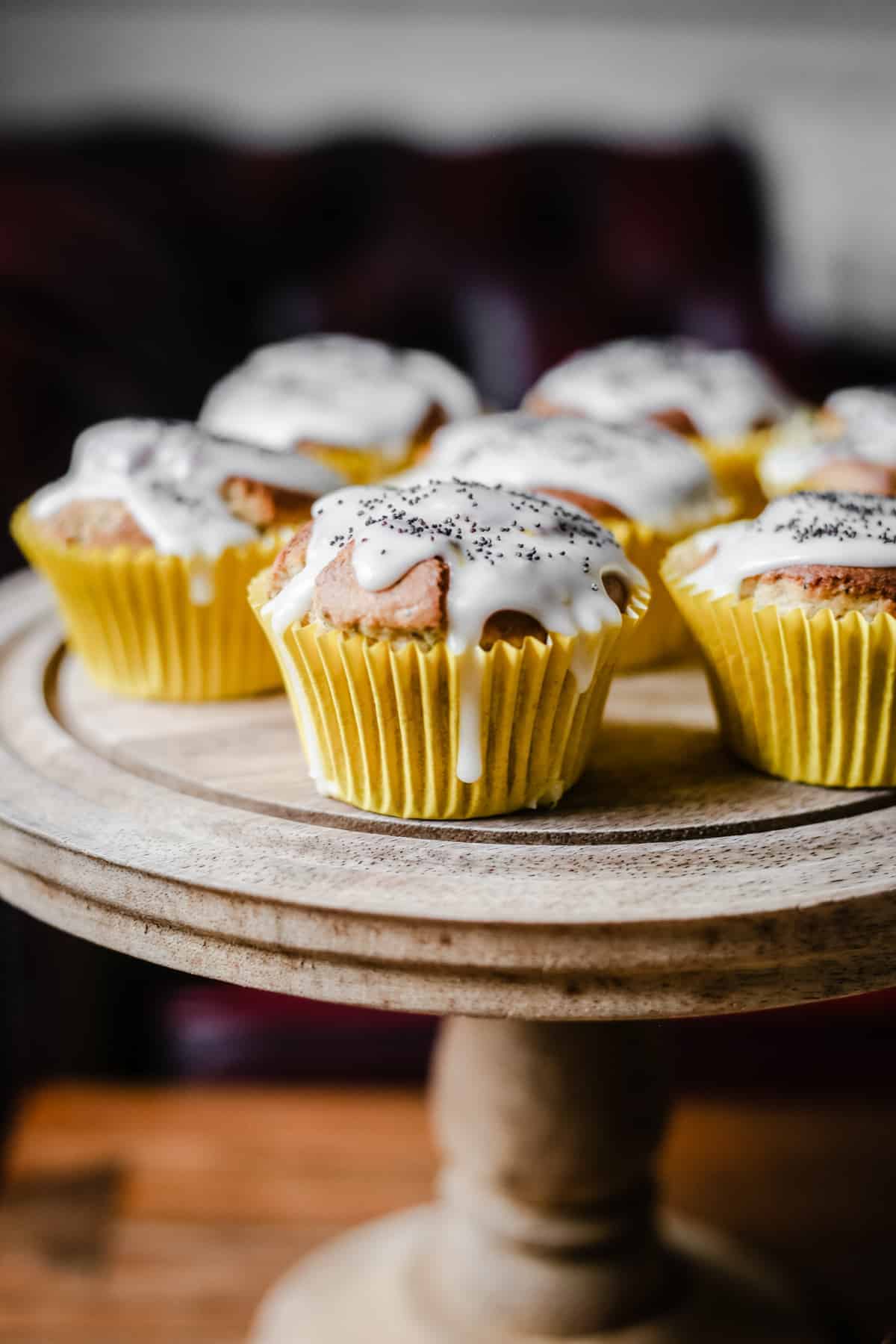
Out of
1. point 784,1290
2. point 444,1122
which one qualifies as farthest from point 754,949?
point 784,1290

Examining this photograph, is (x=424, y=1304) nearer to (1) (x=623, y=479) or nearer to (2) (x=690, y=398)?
(1) (x=623, y=479)

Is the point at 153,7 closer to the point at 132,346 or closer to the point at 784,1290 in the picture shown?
the point at 132,346

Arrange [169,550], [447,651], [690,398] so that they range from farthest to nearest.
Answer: [690,398]
[169,550]
[447,651]

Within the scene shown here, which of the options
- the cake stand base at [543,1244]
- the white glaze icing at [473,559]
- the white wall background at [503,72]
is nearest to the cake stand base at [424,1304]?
the cake stand base at [543,1244]

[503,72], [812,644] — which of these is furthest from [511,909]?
[503,72]

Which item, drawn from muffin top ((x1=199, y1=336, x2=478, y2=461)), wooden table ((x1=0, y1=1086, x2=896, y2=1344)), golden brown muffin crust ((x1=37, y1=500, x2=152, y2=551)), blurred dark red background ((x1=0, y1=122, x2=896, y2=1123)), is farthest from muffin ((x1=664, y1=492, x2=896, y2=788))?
blurred dark red background ((x1=0, y1=122, x2=896, y2=1123))

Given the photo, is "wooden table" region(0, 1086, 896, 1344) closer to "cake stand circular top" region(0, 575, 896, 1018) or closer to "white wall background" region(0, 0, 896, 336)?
"cake stand circular top" region(0, 575, 896, 1018)
